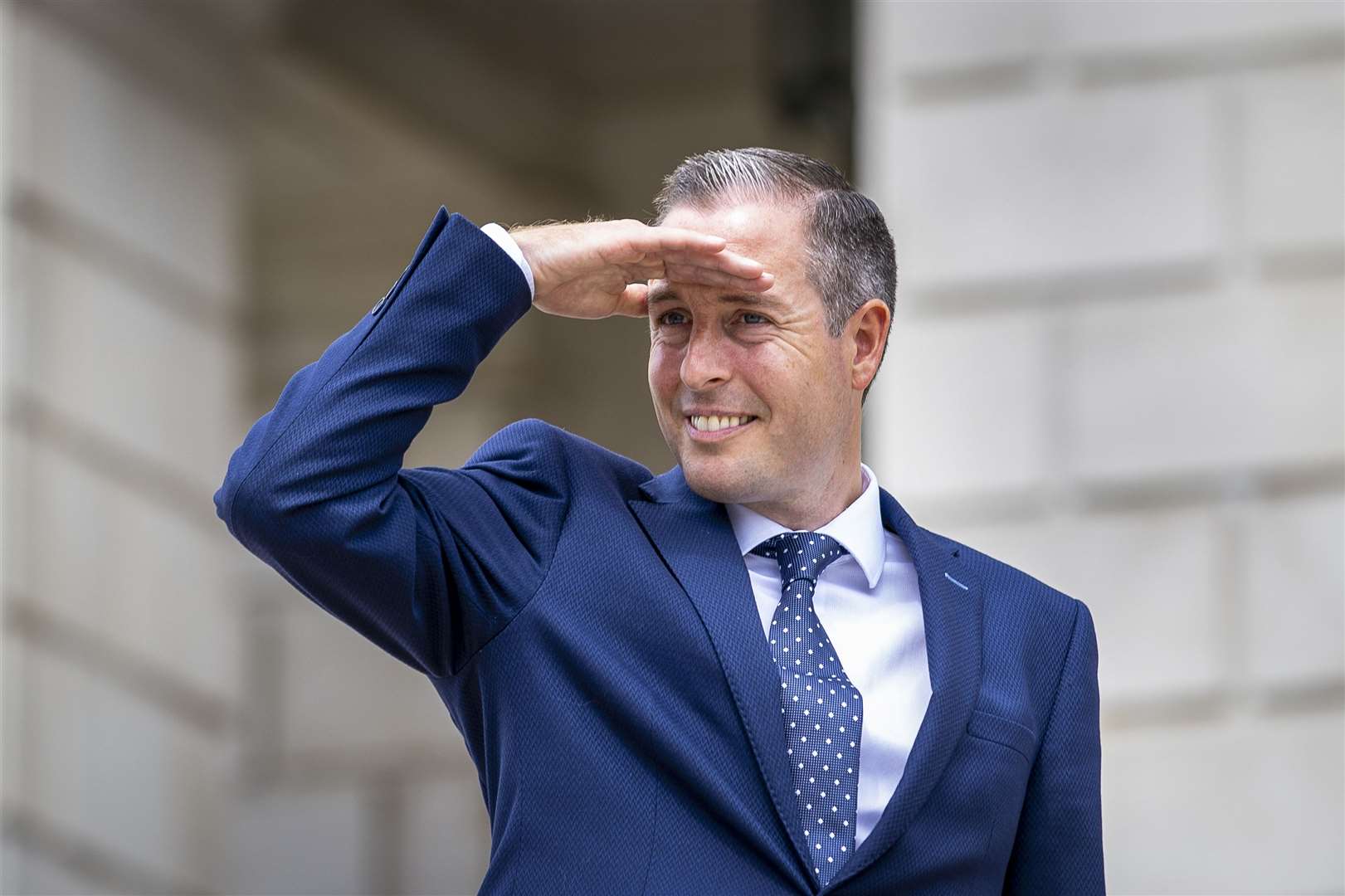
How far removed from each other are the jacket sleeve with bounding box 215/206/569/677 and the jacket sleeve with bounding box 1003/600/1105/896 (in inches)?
32.9

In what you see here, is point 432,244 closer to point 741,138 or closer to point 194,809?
point 194,809

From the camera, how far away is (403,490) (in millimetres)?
2523

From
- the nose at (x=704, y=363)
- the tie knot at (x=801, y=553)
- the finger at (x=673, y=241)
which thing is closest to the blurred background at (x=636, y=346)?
the tie knot at (x=801, y=553)

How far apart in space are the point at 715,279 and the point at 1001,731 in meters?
0.78

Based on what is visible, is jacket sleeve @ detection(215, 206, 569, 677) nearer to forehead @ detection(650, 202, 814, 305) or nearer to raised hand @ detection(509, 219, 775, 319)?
raised hand @ detection(509, 219, 775, 319)

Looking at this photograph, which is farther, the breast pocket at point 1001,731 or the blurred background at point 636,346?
the blurred background at point 636,346

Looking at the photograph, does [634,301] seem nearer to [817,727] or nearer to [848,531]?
[848,531]

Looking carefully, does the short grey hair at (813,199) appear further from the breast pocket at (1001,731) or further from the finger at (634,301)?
the breast pocket at (1001,731)

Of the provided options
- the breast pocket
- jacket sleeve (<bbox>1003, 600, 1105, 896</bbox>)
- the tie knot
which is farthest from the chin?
jacket sleeve (<bbox>1003, 600, 1105, 896</bbox>)

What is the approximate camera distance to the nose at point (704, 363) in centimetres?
269

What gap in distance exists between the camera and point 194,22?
23.8ft

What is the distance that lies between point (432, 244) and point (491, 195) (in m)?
7.40

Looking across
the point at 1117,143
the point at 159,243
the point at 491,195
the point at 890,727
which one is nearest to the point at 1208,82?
the point at 1117,143

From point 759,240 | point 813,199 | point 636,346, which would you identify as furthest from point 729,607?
point 636,346
